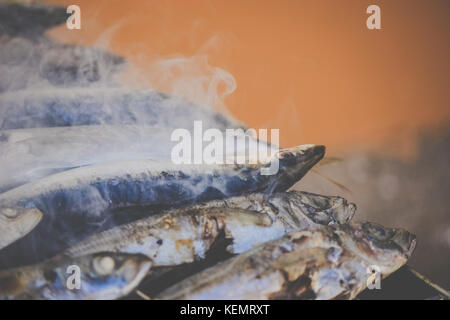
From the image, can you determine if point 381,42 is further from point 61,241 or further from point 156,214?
point 61,241

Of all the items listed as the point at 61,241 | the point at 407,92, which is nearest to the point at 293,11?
the point at 407,92

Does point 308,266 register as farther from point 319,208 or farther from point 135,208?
point 135,208

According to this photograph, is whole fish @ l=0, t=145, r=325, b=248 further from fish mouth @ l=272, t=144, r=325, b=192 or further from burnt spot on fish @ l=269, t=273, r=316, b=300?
burnt spot on fish @ l=269, t=273, r=316, b=300

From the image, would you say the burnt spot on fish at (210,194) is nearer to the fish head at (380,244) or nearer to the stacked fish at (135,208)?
the stacked fish at (135,208)

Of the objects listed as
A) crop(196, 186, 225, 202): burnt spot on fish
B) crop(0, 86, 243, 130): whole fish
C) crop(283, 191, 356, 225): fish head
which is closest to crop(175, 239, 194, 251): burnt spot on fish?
crop(196, 186, 225, 202): burnt spot on fish

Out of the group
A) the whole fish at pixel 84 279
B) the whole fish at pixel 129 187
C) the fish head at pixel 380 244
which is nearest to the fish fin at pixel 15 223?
the whole fish at pixel 129 187
